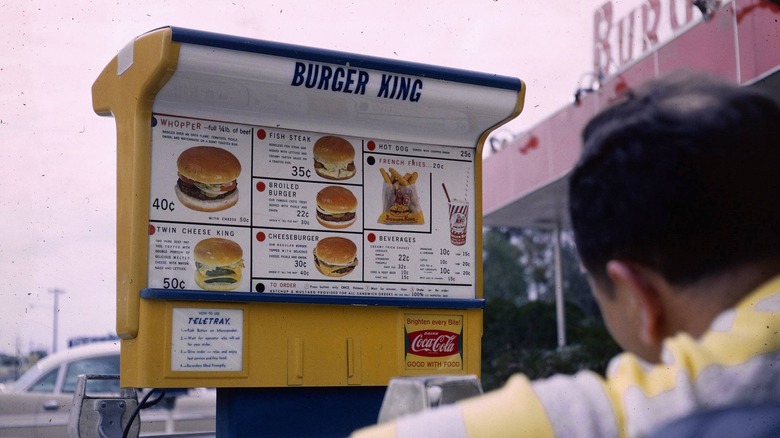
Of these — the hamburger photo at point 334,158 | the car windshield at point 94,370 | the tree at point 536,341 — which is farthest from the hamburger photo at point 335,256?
the car windshield at point 94,370

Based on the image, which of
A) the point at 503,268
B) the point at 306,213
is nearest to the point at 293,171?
the point at 306,213

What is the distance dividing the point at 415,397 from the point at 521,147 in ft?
40.0

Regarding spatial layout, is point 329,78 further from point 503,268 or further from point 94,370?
point 503,268

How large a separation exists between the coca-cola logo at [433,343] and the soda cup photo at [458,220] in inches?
13.2

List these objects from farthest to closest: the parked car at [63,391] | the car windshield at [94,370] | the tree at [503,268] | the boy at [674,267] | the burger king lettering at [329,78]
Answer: the tree at [503,268], the car windshield at [94,370], the parked car at [63,391], the burger king lettering at [329,78], the boy at [674,267]

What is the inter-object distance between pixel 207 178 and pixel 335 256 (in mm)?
507

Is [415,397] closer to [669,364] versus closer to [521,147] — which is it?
[669,364]

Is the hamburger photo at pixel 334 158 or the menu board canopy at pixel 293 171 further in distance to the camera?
the hamburger photo at pixel 334 158

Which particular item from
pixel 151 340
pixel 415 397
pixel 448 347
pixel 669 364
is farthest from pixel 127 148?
pixel 669 364

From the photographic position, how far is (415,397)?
1164 mm

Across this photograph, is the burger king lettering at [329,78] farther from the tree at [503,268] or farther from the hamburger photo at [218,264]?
the tree at [503,268]

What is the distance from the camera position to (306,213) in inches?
119

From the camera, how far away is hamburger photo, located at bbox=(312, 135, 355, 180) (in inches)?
120

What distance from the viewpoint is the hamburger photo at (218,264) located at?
9.43 feet
